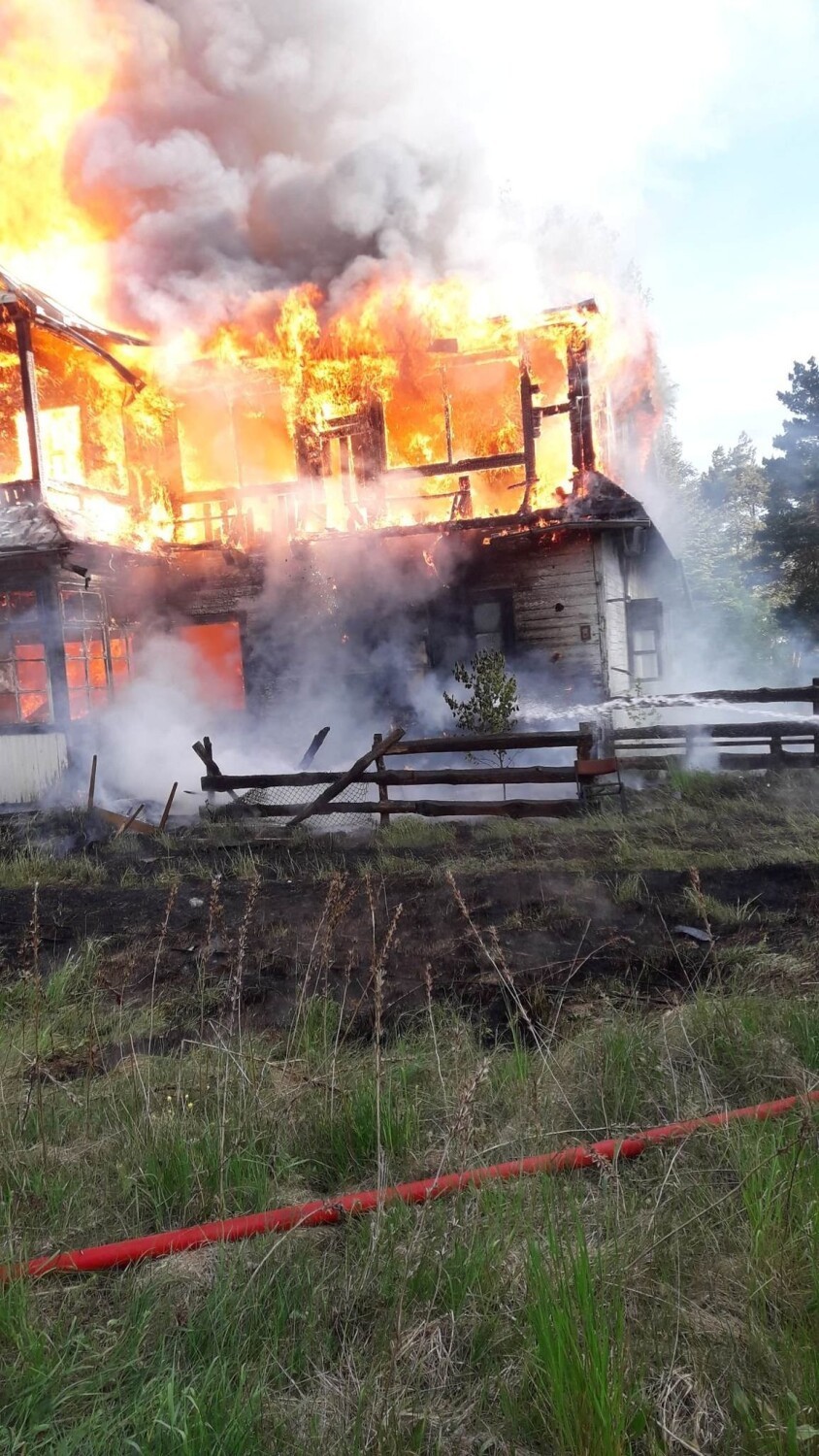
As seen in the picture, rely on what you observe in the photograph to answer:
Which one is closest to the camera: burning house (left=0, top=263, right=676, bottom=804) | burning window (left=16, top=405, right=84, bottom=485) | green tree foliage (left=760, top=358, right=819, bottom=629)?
burning house (left=0, top=263, right=676, bottom=804)

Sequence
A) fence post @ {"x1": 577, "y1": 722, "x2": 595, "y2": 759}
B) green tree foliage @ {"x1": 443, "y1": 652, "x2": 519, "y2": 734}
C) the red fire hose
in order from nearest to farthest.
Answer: the red fire hose → fence post @ {"x1": 577, "y1": 722, "x2": 595, "y2": 759} → green tree foliage @ {"x1": 443, "y1": 652, "x2": 519, "y2": 734}

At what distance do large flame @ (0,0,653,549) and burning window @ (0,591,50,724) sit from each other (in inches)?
111

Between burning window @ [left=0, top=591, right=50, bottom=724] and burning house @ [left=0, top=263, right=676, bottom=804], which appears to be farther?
burning house @ [left=0, top=263, right=676, bottom=804]

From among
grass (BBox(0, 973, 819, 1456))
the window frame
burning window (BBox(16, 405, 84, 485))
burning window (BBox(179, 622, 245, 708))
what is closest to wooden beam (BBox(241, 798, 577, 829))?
grass (BBox(0, 973, 819, 1456))

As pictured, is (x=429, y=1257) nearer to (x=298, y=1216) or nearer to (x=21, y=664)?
(x=298, y=1216)

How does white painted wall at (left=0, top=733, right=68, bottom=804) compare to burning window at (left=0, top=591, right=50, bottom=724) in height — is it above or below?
below

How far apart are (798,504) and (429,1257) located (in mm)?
35289

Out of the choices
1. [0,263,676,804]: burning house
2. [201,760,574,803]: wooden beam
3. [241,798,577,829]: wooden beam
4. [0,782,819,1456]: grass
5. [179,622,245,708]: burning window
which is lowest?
[241,798,577,829]: wooden beam

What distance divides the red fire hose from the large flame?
55.8 ft

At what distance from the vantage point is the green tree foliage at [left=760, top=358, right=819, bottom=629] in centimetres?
2975

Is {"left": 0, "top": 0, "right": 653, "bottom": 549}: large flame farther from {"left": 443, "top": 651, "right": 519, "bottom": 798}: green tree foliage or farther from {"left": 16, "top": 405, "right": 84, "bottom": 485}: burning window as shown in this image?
{"left": 443, "top": 651, "right": 519, "bottom": 798}: green tree foliage

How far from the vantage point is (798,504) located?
33312 millimetres

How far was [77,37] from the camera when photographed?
21.0m

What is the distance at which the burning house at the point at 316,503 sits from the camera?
55.5 ft
